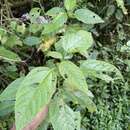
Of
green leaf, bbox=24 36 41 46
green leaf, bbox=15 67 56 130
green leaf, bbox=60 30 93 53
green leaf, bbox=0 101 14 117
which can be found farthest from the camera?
green leaf, bbox=24 36 41 46

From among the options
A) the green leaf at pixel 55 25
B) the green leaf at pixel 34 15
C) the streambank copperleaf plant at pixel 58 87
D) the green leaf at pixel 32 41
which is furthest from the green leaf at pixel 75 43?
the green leaf at pixel 34 15

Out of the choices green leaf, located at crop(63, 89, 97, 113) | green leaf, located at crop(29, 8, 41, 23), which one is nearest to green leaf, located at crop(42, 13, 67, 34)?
green leaf, located at crop(29, 8, 41, 23)

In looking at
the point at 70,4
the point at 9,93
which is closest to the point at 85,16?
the point at 70,4

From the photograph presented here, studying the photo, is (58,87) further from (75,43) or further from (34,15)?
(34,15)

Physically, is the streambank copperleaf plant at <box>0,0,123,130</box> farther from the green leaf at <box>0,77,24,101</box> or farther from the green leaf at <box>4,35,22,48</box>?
the green leaf at <box>4,35,22,48</box>

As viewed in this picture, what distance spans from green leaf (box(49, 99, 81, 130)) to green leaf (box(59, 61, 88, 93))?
9 centimetres

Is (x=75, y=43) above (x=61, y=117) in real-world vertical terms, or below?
above

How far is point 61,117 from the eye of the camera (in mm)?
1321

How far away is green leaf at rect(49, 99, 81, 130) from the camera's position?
50.8 inches

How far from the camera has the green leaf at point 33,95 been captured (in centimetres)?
119

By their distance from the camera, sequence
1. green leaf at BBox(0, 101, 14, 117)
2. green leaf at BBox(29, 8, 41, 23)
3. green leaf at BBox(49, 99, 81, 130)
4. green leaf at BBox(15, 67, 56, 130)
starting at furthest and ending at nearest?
green leaf at BBox(29, 8, 41, 23) → green leaf at BBox(0, 101, 14, 117) → green leaf at BBox(49, 99, 81, 130) → green leaf at BBox(15, 67, 56, 130)

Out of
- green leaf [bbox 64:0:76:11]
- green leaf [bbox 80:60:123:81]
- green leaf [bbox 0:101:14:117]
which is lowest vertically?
green leaf [bbox 0:101:14:117]

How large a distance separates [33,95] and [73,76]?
146 mm

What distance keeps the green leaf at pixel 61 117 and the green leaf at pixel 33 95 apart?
0.34 ft
